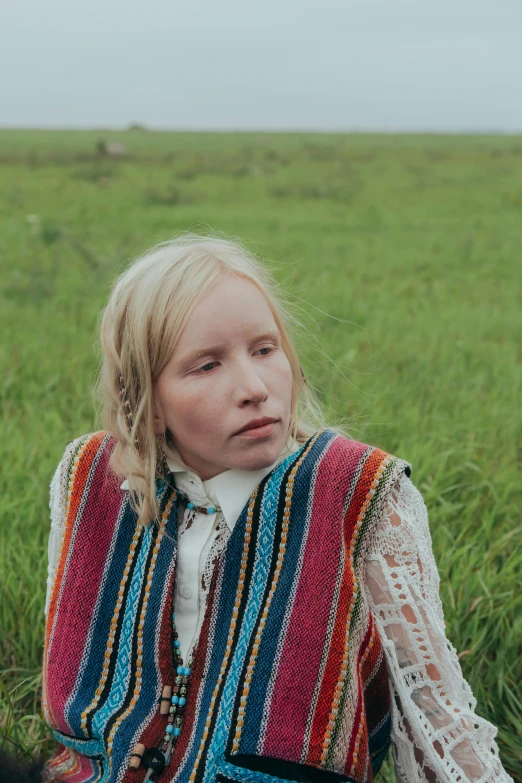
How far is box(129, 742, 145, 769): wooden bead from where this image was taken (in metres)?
1.58

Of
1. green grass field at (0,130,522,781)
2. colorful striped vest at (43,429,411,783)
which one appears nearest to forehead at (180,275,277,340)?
colorful striped vest at (43,429,411,783)

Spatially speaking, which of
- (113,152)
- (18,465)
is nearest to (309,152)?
(113,152)

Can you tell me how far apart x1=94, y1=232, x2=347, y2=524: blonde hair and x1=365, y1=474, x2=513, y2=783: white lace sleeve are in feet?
0.99

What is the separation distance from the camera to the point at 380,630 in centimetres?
162

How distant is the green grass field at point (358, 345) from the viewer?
7.65 feet

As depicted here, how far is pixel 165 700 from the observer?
1.64m

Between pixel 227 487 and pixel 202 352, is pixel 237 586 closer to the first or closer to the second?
pixel 227 487

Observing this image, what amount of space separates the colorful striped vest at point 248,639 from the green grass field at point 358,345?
36 centimetres

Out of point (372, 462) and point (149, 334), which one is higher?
point (149, 334)

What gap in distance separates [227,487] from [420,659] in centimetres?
47

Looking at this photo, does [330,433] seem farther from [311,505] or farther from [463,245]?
[463,245]

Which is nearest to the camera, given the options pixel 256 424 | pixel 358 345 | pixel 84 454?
pixel 256 424

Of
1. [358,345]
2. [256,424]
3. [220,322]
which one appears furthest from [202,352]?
[358,345]

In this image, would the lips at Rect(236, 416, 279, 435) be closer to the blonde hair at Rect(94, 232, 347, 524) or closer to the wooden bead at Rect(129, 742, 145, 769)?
the blonde hair at Rect(94, 232, 347, 524)
